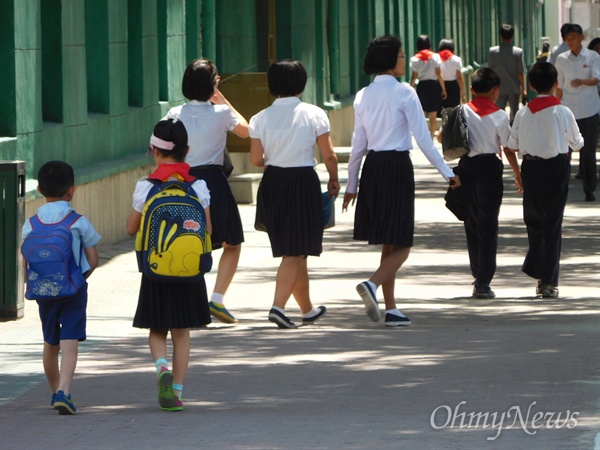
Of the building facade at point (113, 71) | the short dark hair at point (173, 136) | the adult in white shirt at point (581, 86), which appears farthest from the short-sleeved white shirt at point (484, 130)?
the adult in white shirt at point (581, 86)

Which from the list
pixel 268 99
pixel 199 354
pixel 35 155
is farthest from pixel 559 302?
pixel 268 99

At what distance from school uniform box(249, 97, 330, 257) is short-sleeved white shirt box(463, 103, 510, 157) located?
1620 millimetres

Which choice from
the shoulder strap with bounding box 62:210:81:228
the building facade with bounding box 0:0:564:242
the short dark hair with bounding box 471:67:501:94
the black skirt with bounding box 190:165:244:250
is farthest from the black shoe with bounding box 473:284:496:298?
the shoulder strap with bounding box 62:210:81:228

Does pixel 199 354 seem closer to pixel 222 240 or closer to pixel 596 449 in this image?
pixel 222 240

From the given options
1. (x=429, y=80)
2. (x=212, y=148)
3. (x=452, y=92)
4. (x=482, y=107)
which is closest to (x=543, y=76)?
(x=482, y=107)

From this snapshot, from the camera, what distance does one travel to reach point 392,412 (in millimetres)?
8266

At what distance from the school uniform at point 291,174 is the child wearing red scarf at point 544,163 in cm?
207

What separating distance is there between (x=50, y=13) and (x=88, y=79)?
1.70 m

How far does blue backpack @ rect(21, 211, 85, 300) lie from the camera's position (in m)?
8.61

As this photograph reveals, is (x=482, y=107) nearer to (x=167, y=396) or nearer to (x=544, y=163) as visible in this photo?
(x=544, y=163)

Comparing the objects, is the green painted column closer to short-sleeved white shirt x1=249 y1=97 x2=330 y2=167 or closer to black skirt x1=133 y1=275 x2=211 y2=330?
short-sleeved white shirt x1=249 y1=97 x2=330 y2=167

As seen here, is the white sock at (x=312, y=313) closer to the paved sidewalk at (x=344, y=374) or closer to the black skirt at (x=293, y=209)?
the paved sidewalk at (x=344, y=374)

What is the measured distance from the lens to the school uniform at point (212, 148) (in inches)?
460

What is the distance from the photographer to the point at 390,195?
11680 mm
